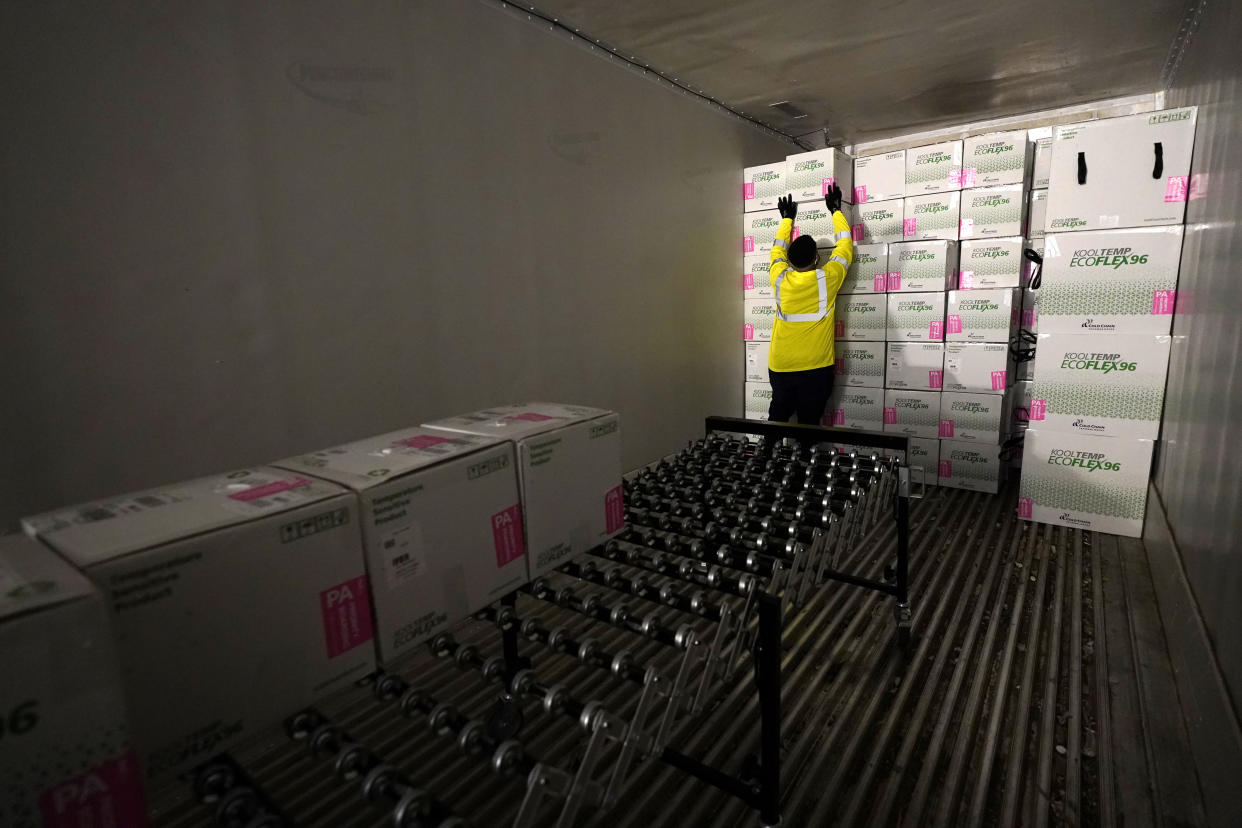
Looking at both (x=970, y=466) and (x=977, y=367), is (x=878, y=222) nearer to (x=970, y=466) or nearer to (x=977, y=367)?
(x=977, y=367)

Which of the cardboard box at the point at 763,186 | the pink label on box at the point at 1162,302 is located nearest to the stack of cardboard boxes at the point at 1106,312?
the pink label on box at the point at 1162,302

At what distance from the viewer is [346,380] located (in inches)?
94.0

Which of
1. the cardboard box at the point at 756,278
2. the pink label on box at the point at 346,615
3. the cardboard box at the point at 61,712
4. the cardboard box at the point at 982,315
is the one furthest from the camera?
the cardboard box at the point at 756,278

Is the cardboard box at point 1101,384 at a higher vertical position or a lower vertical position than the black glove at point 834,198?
lower

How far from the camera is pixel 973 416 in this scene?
4.16 metres

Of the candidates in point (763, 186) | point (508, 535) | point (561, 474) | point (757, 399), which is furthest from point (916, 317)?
point (508, 535)

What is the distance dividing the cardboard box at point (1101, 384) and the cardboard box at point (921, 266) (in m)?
0.93

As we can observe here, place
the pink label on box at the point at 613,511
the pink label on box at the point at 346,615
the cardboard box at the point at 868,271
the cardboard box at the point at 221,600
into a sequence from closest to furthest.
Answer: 1. the cardboard box at the point at 221,600
2. the pink label on box at the point at 346,615
3. the pink label on box at the point at 613,511
4. the cardboard box at the point at 868,271

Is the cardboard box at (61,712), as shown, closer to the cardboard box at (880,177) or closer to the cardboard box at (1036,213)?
the cardboard box at (880,177)

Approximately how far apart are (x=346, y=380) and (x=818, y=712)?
7.01 ft

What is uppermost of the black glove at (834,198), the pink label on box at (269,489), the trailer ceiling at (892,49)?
the trailer ceiling at (892,49)

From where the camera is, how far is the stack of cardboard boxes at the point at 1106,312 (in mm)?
3123

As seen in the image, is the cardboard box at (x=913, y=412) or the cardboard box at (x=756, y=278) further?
the cardboard box at (x=756, y=278)

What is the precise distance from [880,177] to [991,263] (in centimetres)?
103
